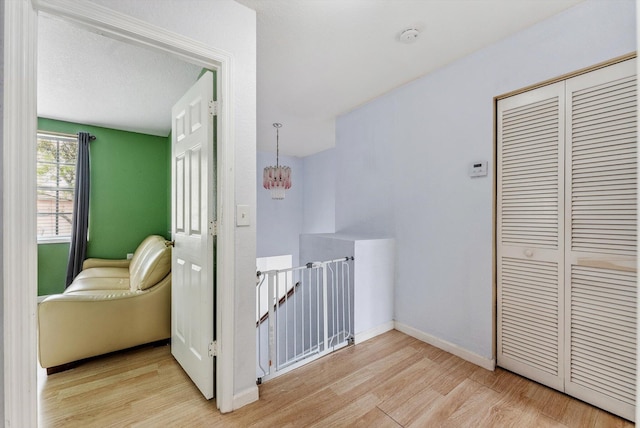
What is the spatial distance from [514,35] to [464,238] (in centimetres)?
154

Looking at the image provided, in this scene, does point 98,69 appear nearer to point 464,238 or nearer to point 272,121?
point 272,121

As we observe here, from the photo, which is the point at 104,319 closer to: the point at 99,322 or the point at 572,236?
the point at 99,322

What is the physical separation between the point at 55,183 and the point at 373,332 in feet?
15.9

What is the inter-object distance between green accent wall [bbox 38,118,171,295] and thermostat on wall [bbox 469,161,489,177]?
14.4 ft

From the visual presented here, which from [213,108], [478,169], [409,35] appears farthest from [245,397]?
[409,35]

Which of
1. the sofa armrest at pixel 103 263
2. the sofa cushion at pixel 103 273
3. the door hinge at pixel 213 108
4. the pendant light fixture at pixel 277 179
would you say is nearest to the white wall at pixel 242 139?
the door hinge at pixel 213 108

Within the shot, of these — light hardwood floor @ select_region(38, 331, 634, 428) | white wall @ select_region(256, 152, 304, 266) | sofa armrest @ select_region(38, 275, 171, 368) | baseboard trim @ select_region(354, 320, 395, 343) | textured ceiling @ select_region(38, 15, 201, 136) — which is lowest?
light hardwood floor @ select_region(38, 331, 634, 428)

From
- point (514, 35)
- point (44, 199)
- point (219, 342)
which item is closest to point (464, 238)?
point (514, 35)

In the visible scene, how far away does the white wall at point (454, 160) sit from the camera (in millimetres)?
1715

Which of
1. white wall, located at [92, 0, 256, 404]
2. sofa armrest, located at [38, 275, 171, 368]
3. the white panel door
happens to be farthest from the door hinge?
sofa armrest, located at [38, 275, 171, 368]

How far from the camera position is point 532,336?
75.2 inches

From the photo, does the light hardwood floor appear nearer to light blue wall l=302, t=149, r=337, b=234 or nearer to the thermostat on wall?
the thermostat on wall

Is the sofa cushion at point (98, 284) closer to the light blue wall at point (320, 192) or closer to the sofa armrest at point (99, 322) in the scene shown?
the sofa armrest at point (99, 322)

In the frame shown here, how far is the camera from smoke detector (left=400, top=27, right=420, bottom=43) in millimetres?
1905
